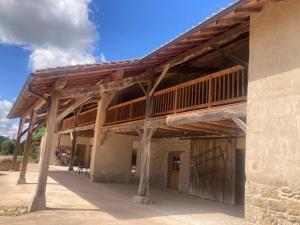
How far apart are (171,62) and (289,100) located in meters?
4.47

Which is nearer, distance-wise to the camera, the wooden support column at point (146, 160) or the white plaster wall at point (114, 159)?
the wooden support column at point (146, 160)

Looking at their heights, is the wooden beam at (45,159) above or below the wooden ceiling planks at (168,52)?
below

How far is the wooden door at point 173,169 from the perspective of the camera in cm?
1436

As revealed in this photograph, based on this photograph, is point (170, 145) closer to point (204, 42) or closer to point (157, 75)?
point (157, 75)

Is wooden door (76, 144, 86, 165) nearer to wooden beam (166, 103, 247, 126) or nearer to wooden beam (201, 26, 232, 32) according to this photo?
wooden beam (166, 103, 247, 126)

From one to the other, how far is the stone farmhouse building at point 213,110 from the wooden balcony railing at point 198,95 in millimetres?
37

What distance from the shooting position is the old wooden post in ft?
24.6

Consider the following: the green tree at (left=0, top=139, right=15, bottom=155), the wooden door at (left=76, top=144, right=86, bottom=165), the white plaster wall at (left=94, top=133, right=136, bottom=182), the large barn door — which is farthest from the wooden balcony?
the green tree at (left=0, top=139, right=15, bottom=155)

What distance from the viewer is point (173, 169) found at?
48.4 ft

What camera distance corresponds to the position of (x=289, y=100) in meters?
Answer: 5.35

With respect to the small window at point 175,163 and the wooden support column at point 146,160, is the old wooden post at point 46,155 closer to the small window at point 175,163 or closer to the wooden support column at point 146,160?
the wooden support column at point 146,160

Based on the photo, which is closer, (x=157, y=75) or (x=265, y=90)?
(x=265, y=90)

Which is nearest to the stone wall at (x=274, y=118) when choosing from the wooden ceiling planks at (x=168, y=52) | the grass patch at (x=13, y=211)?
the wooden ceiling planks at (x=168, y=52)

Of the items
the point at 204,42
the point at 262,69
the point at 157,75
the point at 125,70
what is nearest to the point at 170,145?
the point at 157,75
